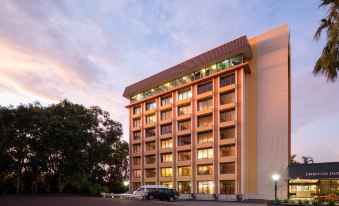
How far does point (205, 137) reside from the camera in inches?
2562

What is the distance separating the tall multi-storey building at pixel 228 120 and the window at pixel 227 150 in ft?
0.53

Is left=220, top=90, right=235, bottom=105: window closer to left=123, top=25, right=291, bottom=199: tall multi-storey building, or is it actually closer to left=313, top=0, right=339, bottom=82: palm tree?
left=123, top=25, right=291, bottom=199: tall multi-storey building

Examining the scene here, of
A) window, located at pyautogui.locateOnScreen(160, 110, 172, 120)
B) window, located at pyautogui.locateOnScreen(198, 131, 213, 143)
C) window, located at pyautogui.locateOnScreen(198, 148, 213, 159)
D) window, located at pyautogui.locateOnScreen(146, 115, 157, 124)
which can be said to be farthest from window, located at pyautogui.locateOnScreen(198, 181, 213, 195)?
window, located at pyautogui.locateOnScreen(146, 115, 157, 124)

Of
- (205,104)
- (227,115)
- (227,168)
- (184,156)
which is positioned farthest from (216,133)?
(184,156)

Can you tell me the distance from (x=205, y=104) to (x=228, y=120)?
21.4 ft

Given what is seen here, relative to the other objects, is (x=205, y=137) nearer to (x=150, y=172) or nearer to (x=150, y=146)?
(x=150, y=146)

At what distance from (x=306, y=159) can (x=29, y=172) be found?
77.8 m

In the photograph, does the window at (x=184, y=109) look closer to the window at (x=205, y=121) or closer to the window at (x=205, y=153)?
the window at (x=205, y=121)

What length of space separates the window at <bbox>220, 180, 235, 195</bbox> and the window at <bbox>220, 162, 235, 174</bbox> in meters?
1.46

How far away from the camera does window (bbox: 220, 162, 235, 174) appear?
193 feet

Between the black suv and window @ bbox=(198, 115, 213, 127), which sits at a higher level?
window @ bbox=(198, 115, 213, 127)

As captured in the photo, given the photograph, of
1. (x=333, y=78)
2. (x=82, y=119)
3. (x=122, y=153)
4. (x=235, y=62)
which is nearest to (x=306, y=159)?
(x=122, y=153)

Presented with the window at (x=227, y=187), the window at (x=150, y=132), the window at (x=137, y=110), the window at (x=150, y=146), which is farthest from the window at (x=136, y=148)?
the window at (x=227, y=187)

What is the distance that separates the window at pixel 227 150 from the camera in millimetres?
59312
